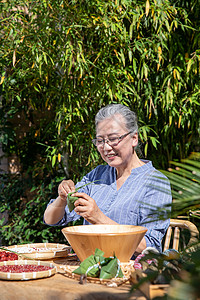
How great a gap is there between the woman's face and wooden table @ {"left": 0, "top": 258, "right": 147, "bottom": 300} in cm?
101

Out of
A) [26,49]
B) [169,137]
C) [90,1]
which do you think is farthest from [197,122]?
[26,49]

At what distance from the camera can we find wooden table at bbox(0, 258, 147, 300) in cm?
120

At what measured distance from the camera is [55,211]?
2217mm

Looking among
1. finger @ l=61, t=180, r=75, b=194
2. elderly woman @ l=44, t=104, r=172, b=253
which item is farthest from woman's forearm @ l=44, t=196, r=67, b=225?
finger @ l=61, t=180, r=75, b=194

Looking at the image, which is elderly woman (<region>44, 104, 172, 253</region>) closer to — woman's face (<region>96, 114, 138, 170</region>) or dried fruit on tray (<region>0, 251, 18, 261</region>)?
woman's face (<region>96, 114, 138, 170</region>)

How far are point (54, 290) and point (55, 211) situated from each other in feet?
3.19

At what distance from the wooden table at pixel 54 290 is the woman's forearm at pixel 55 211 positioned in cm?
81

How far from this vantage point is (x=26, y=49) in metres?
3.52

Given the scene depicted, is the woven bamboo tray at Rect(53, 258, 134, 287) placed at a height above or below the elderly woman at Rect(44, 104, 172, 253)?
below

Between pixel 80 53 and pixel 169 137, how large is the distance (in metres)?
1.18

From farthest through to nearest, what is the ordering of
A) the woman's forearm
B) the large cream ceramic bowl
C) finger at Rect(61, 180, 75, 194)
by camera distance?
the woman's forearm, finger at Rect(61, 180, 75, 194), the large cream ceramic bowl

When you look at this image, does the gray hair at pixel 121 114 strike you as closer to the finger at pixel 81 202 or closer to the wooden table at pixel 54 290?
the finger at pixel 81 202

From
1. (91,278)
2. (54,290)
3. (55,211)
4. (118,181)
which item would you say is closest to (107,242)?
(91,278)

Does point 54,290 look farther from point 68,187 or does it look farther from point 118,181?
point 118,181
